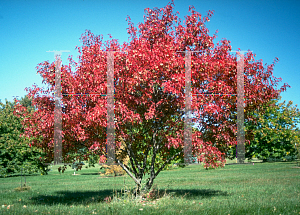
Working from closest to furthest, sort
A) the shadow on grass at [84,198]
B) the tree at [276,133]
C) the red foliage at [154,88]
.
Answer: the red foliage at [154,88]
the shadow on grass at [84,198]
the tree at [276,133]

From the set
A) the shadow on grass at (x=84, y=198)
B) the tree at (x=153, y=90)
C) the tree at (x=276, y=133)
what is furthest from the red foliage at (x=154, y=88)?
the tree at (x=276, y=133)

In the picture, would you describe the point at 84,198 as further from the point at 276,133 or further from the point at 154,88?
the point at 276,133

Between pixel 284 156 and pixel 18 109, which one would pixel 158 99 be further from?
pixel 284 156

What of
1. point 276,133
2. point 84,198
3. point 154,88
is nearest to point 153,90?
point 154,88

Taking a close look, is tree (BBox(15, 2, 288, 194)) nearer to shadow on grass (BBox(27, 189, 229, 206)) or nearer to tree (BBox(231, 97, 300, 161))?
shadow on grass (BBox(27, 189, 229, 206))

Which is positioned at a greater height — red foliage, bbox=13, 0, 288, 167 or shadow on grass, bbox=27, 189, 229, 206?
red foliage, bbox=13, 0, 288, 167

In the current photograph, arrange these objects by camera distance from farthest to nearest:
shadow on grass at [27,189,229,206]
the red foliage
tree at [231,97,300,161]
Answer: tree at [231,97,300,161]
shadow on grass at [27,189,229,206]
the red foliage

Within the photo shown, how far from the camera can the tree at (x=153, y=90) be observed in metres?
8.16

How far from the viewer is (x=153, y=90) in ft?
29.3

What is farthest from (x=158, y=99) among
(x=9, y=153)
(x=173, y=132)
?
(x=9, y=153)

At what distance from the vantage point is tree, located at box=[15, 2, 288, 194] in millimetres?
8164

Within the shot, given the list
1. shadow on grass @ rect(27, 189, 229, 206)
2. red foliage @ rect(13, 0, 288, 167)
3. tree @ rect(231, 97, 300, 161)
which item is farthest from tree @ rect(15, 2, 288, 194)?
tree @ rect(231, 97, 300, 161)

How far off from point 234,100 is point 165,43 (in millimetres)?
2811

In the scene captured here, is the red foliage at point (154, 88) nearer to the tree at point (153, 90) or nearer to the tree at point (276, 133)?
the tree at point (153, 90)
